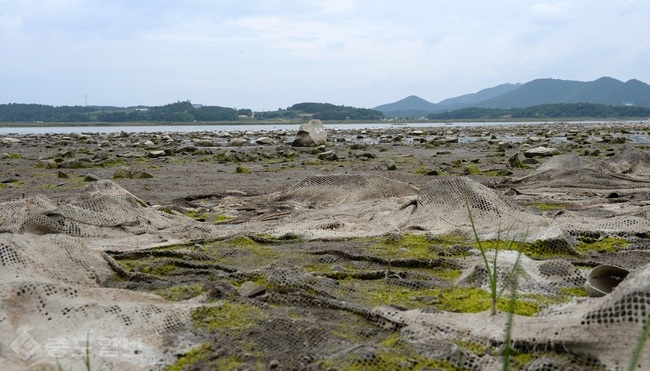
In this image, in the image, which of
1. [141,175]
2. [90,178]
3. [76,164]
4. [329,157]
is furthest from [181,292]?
[329,157]

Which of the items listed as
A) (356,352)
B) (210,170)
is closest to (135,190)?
(210,170)

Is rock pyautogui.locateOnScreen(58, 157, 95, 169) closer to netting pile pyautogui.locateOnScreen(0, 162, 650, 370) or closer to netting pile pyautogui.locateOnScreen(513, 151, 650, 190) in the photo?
netting pile pyautogui.locateOnScreen(0, 162, 650, 370)

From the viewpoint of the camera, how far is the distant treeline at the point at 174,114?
109 metres

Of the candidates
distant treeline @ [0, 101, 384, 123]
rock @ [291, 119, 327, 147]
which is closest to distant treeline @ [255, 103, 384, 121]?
distant treeline @ [0, 101, 384, 123]

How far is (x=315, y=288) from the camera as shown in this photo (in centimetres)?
366

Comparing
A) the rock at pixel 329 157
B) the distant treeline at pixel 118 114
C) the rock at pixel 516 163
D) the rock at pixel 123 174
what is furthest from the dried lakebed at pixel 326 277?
the distant treeline at pixel 118 114

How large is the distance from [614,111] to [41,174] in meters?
131

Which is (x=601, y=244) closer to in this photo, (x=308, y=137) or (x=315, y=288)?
(x=315, y=288)

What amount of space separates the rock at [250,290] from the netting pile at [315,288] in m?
0.01

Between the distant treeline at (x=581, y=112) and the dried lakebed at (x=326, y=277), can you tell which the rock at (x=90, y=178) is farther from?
the distant treeline at (x=581, y=112)

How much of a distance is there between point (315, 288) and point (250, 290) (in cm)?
38

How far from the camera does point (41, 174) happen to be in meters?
12.4

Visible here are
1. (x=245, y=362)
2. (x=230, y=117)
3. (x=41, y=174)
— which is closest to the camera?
(x=245, y=362)

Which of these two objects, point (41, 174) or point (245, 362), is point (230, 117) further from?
point (245, 362)
